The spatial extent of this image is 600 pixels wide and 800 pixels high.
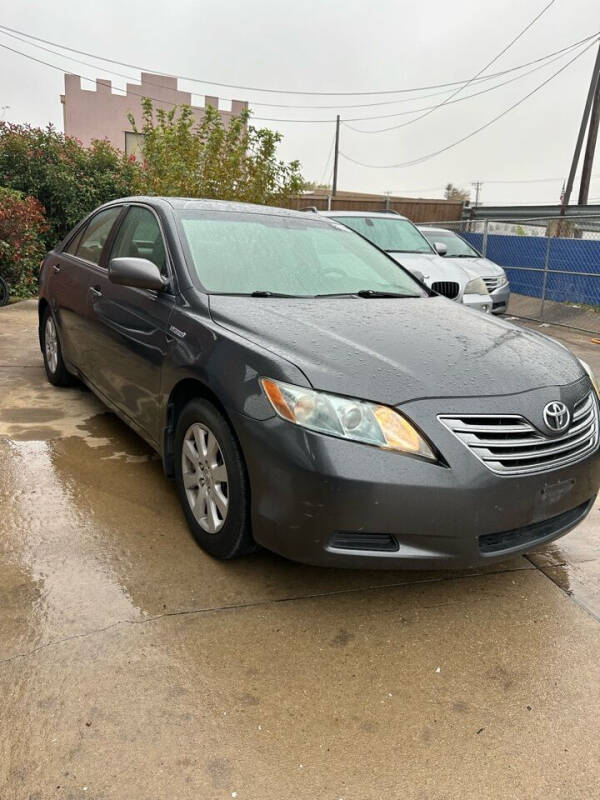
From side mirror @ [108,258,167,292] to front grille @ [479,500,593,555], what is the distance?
194cm

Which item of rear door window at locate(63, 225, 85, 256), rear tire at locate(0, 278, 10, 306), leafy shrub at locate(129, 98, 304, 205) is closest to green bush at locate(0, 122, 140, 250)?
leafy shrub at locate(129, 98, 304, 205)

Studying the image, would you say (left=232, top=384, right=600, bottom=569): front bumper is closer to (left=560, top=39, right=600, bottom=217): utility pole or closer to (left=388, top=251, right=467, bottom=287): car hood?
(left=388, top=251, right=467, bottom=287): car hood

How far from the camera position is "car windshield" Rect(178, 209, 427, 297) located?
10.9 feet

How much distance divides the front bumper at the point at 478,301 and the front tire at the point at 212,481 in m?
5.98

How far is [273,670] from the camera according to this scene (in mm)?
2244

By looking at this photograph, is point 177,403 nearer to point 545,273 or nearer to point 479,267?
point 479,267

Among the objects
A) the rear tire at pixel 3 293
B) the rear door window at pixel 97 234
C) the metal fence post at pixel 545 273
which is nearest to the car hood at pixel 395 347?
the rear door window at pixel 97 234

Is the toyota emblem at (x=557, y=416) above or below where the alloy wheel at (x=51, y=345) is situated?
above

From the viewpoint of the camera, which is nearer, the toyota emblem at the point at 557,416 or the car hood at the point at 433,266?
the toyota emblem at the point at 557,416

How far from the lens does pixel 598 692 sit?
7.32 ft

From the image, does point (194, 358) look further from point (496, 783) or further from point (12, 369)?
point (12, 369)

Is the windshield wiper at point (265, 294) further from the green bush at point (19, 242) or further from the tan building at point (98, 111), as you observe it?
the tan building at point (98, 111)

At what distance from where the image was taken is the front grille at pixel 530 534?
7.96 ft

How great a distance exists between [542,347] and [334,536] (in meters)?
1.46
